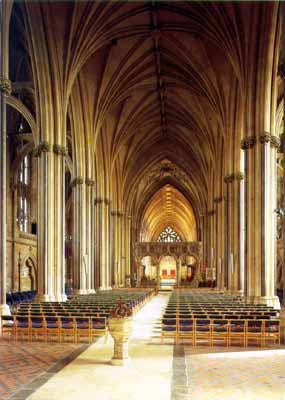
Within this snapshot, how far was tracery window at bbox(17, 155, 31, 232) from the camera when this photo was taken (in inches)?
1457

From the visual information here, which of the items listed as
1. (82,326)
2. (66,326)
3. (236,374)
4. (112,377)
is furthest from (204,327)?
(112,377)

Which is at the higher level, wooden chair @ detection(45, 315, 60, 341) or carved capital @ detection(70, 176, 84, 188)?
carved capital @ detection(70, 176, 84, 188)

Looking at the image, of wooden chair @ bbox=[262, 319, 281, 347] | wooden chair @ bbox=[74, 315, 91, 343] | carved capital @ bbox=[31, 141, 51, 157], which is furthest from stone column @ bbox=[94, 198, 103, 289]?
wooden chair @ bbox=[262, 319, 281, 347]

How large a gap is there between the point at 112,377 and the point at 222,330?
197 inches

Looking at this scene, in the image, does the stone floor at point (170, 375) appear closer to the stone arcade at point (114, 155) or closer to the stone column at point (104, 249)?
the stone arcade at point (114, 155)

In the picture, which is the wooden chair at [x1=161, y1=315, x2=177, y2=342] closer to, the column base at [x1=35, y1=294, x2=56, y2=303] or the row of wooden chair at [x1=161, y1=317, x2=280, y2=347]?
the row of wooden chair at [x1=161, y1=317, x2=280, y2=347]

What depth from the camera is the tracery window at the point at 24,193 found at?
121ft

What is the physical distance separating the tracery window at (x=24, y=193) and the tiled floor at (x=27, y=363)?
23888 millimetres

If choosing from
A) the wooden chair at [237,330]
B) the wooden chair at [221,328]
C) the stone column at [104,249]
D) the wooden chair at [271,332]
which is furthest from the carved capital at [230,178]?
the wooden chair at [221,328]

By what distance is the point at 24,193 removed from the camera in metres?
37.9

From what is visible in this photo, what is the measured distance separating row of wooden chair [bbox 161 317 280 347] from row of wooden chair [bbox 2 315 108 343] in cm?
200

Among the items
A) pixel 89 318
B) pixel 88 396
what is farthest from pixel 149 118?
pixel 88 396

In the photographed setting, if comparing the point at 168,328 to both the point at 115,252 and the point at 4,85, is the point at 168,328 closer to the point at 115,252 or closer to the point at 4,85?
the point at 4,85

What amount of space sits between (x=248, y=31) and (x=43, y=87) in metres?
9.87
